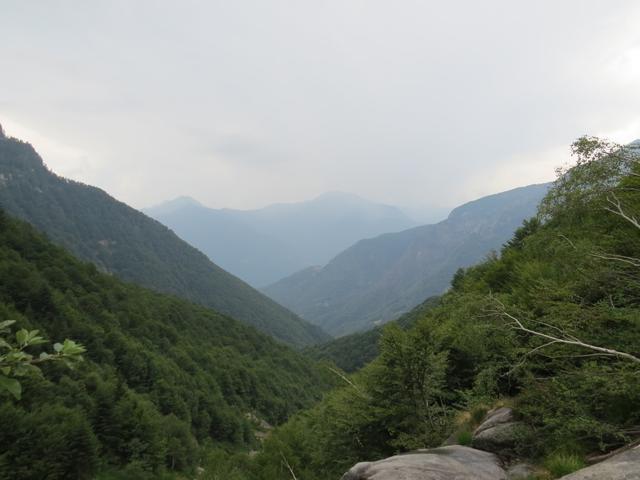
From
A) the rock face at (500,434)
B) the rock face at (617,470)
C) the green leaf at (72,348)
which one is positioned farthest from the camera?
the rock face at (500,434)

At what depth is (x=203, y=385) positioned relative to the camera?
3009 inches

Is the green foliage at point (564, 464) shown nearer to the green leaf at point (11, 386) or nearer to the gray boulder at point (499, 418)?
the gray boulder at point (499, 418)

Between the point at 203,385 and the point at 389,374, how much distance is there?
7219 centimetres

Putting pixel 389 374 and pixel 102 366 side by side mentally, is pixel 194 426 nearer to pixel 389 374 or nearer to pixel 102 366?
pixel 102 366

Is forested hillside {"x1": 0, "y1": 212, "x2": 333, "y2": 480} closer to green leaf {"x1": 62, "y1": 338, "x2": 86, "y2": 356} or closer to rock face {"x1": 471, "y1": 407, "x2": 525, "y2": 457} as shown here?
green leaf {"x1": 62, "y1": 338, "x2": 86, "y2": 356}

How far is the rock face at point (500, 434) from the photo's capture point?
939 centimetres

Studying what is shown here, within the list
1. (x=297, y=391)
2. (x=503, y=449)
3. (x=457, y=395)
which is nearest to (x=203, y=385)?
(x=297, y=391)

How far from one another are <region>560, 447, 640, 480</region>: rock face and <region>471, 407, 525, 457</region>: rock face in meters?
3.25

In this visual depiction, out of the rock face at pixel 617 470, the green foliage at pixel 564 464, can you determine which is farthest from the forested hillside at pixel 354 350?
the rock face at pixel 617 470

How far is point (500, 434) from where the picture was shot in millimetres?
9797

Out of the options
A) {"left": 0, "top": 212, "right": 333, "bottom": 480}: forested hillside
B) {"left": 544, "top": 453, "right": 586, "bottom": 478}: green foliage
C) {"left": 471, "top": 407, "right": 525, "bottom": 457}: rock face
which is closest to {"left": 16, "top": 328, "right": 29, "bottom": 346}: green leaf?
{"left": 0, "top": 212, "right": 333, "bottom": 480}: forested hillside

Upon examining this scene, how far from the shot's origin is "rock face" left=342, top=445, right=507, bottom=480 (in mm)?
7363

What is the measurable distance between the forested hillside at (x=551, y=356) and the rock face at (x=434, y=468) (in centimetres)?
118

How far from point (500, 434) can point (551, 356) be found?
8.59 feet
